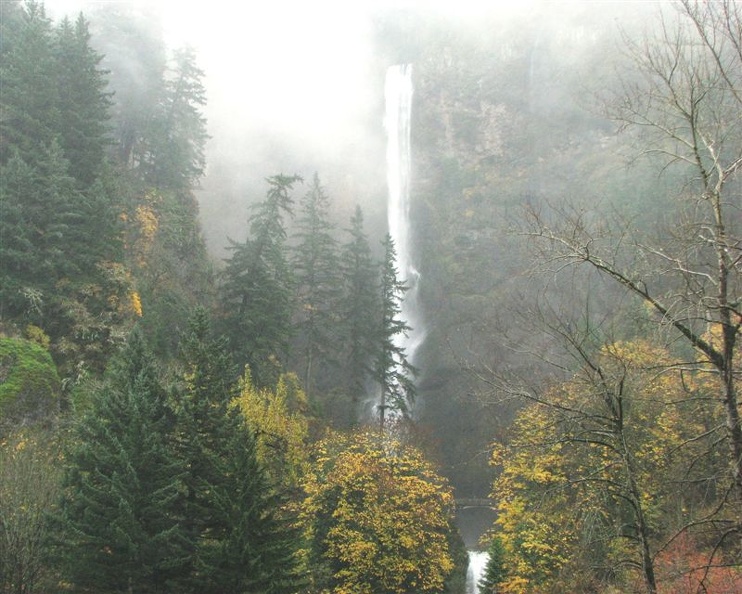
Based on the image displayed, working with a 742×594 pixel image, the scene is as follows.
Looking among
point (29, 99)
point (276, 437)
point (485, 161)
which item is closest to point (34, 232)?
point (29, 99)

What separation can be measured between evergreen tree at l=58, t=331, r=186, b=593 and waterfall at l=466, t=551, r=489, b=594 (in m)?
18.1

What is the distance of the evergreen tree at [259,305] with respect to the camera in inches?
1085

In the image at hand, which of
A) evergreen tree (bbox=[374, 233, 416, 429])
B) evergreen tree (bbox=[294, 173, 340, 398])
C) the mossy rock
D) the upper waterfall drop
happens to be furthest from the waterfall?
the mossy rock

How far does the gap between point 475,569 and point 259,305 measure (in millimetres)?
16846

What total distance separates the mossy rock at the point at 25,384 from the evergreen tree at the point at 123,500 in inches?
121

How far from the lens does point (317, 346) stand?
35438 millimetres

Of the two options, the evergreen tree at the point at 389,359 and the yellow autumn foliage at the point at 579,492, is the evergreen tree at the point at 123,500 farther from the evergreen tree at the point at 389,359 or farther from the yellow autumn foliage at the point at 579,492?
the evergreen tree at the point at 389,359

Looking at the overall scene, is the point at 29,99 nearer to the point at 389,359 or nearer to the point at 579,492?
the point at 389,359

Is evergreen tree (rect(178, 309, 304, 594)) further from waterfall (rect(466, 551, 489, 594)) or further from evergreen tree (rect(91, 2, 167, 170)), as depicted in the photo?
evergreen tree (rect(91, 2, 167, 170))

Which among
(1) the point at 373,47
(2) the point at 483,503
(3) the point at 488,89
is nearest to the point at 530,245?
(2) the point at 483,503

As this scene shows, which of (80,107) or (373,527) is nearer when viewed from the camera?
(373,527)

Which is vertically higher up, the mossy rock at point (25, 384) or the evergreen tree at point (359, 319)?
the evergreen tree at point (359, 319)

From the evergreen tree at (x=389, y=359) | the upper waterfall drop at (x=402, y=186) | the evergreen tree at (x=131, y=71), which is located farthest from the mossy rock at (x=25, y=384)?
the upper waterfall drop at (x=402, y=186)

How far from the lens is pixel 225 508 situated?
1386cm
